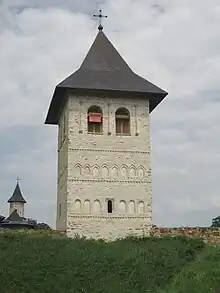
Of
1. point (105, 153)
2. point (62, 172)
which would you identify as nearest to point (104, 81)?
point (105, 153)

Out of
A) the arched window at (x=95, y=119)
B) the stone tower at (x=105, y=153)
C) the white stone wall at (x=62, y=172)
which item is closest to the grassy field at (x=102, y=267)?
the stone tower at (x=105, y=153)

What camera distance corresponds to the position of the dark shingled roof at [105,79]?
22.9 metres

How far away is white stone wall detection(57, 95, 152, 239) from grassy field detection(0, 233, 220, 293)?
85.9 inches

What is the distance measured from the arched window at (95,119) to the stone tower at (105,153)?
43mm

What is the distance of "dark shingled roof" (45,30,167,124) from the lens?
22906 millimetres

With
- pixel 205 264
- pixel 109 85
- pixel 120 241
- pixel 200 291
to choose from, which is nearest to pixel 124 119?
pixel 109 85

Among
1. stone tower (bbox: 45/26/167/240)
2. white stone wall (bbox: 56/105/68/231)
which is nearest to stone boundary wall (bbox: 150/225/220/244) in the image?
stone tower (bbox: 45/26/167/240)

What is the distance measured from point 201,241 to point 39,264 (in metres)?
6.66

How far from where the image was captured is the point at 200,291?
47.3 feet

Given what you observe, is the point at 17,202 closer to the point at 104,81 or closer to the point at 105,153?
the point at 104,81

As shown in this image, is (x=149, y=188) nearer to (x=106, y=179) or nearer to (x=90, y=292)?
(x=106, y=179)

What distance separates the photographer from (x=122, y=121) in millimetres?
23594

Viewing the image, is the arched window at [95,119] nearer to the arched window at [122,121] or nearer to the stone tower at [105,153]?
the stone tower at [105,153]

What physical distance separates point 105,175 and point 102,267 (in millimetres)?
5796
